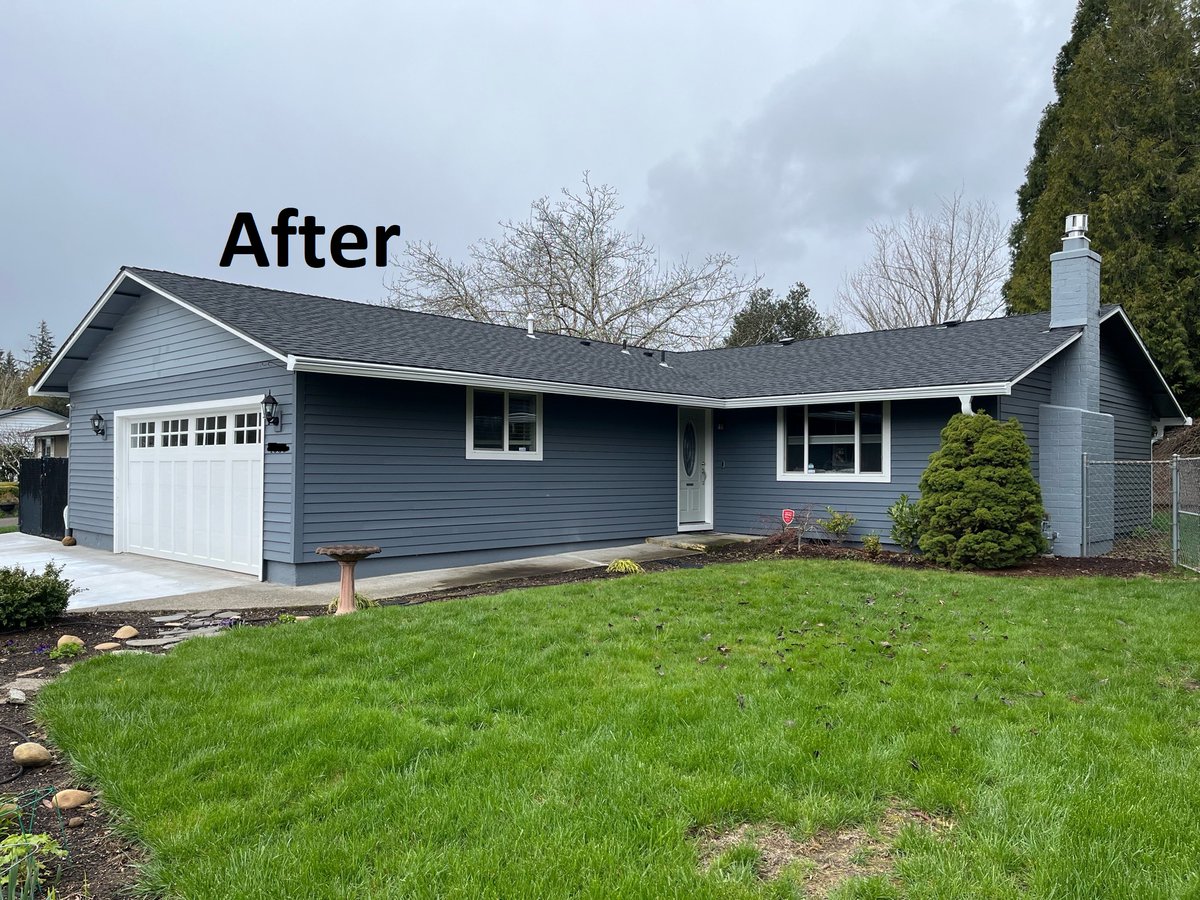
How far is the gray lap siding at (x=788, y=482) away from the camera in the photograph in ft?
37.1

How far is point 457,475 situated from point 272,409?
2488 mm

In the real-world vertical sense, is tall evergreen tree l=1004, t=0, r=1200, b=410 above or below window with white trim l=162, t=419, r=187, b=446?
above

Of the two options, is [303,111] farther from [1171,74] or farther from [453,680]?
[1171,74]

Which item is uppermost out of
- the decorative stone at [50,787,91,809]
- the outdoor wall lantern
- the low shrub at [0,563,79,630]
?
the outdoor wall lantern

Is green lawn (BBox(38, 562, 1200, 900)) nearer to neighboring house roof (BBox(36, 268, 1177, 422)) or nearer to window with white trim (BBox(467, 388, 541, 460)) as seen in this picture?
neighboring house roof (BBox(36, 268, 1177, 422))

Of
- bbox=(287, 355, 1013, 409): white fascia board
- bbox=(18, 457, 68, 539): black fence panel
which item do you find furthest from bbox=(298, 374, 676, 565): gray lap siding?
bbox=(18, 457, 68, 539): black fence panel

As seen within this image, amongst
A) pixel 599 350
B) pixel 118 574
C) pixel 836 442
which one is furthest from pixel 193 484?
pixel 836 442

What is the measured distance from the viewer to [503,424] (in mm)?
10883

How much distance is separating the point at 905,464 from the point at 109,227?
2124cm

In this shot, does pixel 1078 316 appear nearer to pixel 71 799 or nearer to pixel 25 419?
pixel 71 799

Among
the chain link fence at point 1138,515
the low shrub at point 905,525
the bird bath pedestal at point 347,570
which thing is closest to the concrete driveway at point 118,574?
the bird bath pedestal at point 347,570

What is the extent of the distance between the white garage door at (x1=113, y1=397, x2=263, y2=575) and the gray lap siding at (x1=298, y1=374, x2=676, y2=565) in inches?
36.6

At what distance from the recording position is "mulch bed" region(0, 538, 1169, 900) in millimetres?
2672

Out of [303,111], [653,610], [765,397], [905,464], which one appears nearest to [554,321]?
[303,111]
